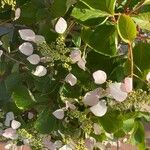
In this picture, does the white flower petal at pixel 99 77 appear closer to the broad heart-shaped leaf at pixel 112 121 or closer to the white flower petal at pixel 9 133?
the broad heart-shaped leaf at pixel 112 121

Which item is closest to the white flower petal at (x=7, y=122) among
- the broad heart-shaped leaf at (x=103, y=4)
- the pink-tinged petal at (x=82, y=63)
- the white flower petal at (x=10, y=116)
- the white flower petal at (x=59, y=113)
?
the white flower petal at (x=10, y=116)

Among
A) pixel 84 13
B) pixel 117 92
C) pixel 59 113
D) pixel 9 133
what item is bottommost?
pixel 9 133

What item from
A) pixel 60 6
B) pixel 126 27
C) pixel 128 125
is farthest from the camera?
pixel 128 125

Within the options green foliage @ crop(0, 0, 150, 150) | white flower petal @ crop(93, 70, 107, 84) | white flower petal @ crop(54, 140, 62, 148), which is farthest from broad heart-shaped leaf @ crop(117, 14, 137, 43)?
white flower petal @ crop(54, 140, 62, 148)

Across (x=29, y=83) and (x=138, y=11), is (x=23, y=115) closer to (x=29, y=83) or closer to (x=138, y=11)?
(x=29, y=83)

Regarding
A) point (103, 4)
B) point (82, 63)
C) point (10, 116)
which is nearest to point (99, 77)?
point (82, 63)

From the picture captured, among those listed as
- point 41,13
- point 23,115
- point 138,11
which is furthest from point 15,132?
point 138,11

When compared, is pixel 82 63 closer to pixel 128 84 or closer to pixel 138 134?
pixel 128 84
